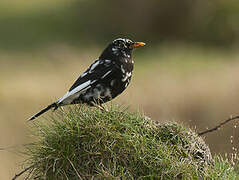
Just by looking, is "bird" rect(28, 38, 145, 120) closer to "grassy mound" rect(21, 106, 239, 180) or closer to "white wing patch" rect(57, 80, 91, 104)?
"white wing patch" rect(57, 80, 91, 104)

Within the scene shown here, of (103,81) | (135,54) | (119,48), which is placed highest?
(119,48)

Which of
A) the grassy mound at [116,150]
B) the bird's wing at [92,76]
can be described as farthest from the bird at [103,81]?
the grassy mound at [116,150]

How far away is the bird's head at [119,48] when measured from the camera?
5328 millimetres

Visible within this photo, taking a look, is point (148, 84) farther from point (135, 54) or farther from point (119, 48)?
point (119, 48)

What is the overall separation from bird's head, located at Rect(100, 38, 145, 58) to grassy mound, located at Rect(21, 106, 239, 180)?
175cm

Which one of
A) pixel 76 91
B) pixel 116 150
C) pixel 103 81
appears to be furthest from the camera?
pixel 103 81

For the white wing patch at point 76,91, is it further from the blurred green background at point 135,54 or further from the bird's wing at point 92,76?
the blurred green background at point 135,54

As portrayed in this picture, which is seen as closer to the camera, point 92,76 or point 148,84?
point 92,76

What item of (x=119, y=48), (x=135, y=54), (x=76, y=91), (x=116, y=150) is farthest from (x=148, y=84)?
(x=116, y=150)

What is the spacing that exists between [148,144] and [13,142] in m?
6.00

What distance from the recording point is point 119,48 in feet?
17.7

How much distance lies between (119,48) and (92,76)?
1.31 ft

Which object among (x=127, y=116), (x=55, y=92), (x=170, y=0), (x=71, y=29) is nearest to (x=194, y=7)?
(x=170, y=0)

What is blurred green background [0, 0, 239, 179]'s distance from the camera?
10.2 m
